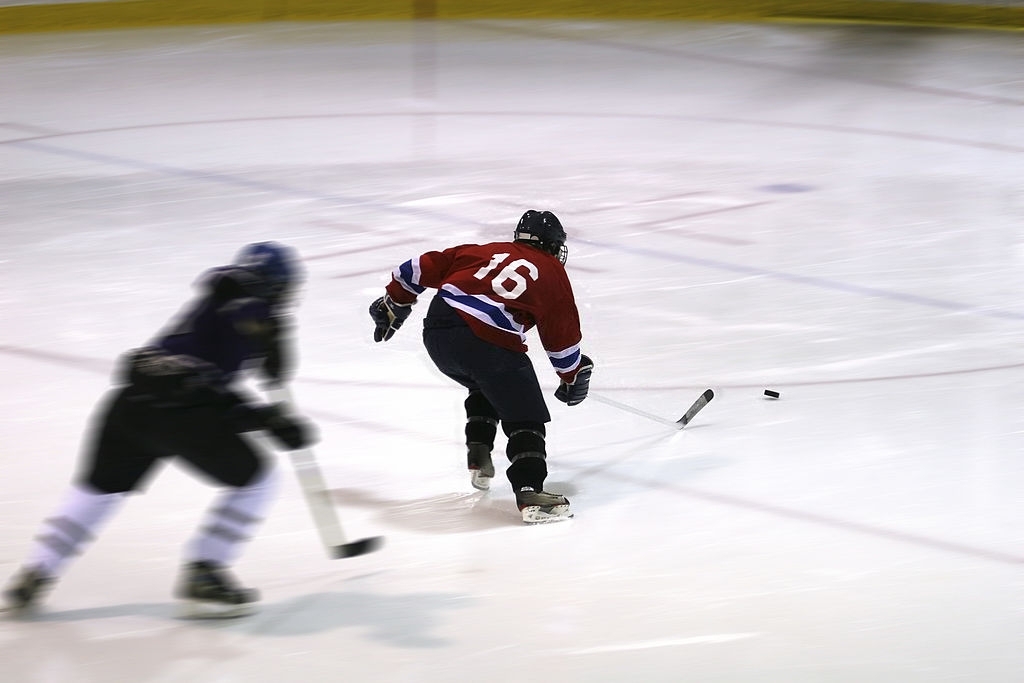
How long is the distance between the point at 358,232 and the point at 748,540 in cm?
367

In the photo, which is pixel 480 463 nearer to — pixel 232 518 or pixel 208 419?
pixel 232 518

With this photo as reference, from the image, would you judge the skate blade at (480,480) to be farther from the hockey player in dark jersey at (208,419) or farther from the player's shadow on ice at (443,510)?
the hockey player in dark jersey at (208,419)

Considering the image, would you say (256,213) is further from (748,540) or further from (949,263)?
(748,540)

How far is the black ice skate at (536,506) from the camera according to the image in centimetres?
413

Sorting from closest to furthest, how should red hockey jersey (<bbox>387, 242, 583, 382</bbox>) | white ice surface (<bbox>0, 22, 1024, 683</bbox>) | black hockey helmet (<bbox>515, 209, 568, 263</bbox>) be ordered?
white ice surface (<bbox>0, 22, 1024, 683</bbox>), red hockey jersey (<bbox>387, 242, 583, 382</bbox>), black hockey helmet (<bbox>515, 209, 568, 263</bbox>)

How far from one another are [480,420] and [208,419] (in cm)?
122

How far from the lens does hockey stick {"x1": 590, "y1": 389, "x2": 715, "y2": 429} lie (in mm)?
4965

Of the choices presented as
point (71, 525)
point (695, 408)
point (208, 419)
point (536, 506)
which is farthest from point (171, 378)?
point (695, 408)

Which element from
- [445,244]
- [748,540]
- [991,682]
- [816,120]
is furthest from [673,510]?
[816,120]

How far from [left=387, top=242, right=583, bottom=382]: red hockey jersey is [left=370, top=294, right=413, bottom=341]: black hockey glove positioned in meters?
0.22

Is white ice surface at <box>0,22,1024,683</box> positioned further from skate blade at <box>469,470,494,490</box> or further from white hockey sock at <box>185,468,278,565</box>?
white hockey sock at <box>185,468,278,565</box>

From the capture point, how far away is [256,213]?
7574 millimetres

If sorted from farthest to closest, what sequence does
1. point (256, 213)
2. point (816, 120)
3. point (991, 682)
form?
point (816, 120) < point (256, 213) < point (991, 682)

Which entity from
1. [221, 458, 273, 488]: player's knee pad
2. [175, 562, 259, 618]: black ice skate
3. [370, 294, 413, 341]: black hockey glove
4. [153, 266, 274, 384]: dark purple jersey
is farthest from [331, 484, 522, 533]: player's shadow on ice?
[153, 266, 274, 384]: dark purple jersey
